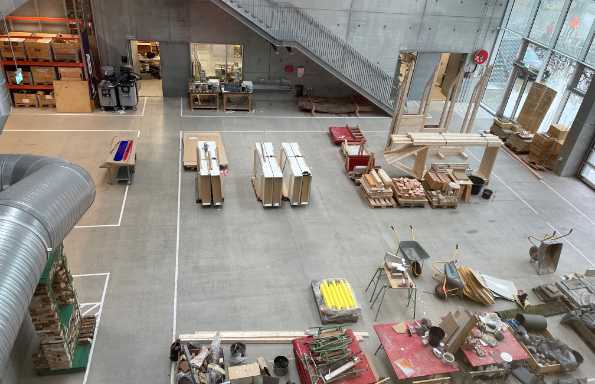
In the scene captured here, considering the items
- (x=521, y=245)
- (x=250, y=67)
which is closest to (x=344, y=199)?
(x=521, y=245)

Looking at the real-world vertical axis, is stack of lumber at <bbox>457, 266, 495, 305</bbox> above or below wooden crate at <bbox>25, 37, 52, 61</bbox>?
below

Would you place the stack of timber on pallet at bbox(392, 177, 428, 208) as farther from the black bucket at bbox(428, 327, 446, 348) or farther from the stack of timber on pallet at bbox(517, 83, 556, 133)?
the stack of timber on pallet at bbox(517, 83, 556, 133)

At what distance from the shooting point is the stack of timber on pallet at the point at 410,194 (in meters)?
14.8

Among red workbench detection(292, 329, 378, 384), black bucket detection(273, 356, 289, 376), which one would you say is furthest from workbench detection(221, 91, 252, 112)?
black bucket detection(273, 356, 289, 376)

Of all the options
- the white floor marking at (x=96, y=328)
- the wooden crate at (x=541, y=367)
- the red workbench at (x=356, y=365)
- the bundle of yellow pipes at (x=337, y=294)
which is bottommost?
the white floor marking at (x=96, y=328)

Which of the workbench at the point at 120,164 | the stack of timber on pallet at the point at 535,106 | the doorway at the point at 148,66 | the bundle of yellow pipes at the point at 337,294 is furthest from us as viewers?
the doorway at the point at 148,66

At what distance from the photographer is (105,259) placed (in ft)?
37.6

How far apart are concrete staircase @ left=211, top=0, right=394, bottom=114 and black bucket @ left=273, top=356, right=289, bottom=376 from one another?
14.1 metres

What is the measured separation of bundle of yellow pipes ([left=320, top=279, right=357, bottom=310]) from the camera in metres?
10.4

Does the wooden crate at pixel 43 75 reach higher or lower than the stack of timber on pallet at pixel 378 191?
higher

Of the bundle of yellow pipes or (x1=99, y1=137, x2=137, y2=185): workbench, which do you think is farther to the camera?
(x1=99, y1=137, x2=137, y2=185): workbench

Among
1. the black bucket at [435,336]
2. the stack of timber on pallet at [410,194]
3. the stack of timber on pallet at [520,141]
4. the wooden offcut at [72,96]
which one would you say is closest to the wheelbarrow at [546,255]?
the stack of timber on pallet at [410,194]

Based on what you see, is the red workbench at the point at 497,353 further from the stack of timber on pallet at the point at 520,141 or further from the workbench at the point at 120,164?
the stack of timber on pallet at the point at 520,141

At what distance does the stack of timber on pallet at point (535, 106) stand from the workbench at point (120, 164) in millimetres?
16907
